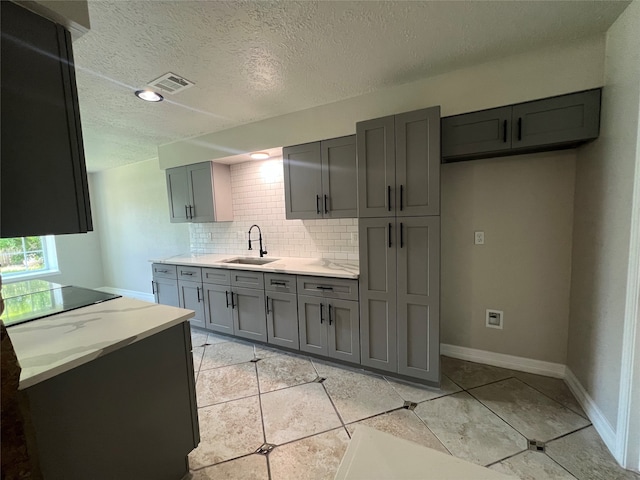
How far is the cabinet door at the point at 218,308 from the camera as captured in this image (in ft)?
10.4

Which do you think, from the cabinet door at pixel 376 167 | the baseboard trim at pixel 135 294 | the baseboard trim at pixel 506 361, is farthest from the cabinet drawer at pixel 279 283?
the baseboard trim at pixel 135 294

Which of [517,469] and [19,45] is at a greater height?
[19,45]

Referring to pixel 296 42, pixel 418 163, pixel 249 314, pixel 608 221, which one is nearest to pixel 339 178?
pixel 418 163

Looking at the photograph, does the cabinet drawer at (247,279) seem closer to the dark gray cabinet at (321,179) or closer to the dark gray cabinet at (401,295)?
the dark gray cabinet at (321,179)

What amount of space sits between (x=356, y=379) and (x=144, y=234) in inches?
180

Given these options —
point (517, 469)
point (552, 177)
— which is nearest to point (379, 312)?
point (517, 469)

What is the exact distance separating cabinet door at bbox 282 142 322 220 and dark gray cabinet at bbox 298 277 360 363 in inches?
29.0

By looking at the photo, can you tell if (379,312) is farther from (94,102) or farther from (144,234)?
(144,234)

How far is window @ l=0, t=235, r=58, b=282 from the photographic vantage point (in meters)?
4.62

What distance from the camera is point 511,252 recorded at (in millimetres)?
2357

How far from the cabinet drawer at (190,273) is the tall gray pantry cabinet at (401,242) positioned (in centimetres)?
210

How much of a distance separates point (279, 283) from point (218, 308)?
1018 mm

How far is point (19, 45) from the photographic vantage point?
90cm

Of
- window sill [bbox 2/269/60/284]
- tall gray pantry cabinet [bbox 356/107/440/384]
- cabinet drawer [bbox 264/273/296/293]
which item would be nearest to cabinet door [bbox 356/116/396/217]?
tall gray pantry cabinet [bbox 356/107/440/384]
